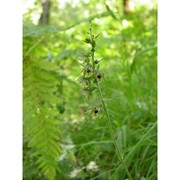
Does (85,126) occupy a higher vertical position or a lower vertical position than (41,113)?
lower

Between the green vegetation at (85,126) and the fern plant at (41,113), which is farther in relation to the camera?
the fern plant at (41,113)

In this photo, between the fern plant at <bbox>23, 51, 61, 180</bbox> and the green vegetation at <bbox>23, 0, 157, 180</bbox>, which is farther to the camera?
the fern plant at <bbox>23, 51, 61, 180</bbox>

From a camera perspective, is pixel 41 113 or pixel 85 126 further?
pixel 85 126
